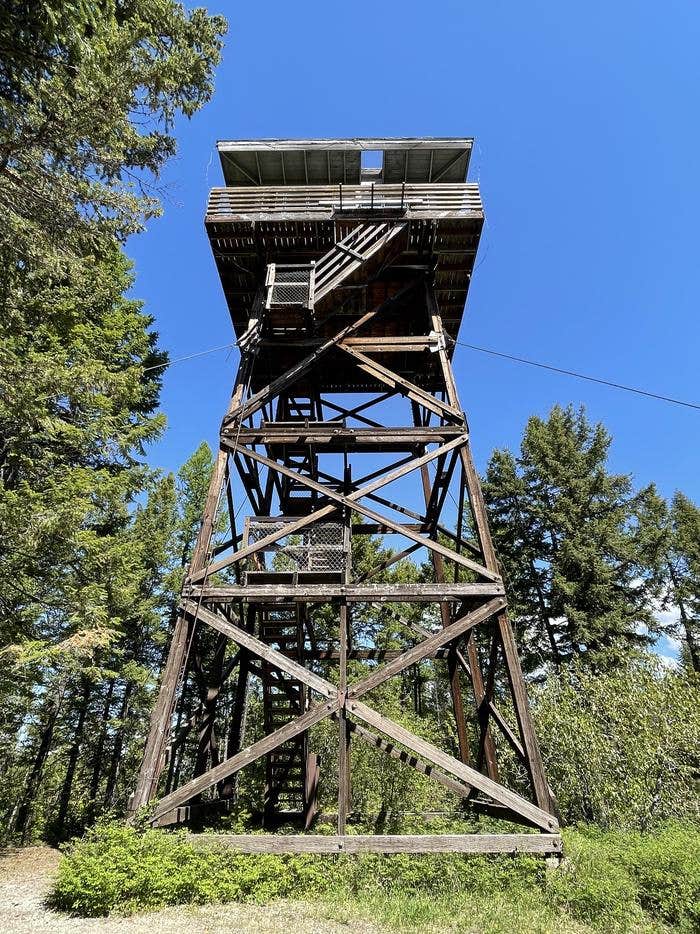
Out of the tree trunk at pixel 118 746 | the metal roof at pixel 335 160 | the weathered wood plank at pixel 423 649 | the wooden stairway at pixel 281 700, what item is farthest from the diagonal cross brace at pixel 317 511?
the tree trunk at pixel 118 746

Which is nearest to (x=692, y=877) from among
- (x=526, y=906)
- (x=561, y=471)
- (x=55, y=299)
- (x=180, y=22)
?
(x=526, y=906)

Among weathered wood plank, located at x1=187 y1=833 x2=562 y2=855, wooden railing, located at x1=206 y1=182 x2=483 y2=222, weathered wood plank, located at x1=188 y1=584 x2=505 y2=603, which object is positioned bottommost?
weathered wood plank, located at x1=187 y1=833 x2=562 y2=855

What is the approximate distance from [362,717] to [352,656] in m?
2.72

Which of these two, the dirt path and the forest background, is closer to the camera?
the dirt path

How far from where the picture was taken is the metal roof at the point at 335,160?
10.6m

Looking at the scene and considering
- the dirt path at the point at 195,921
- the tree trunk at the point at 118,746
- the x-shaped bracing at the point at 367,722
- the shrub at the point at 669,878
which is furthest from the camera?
the tree trunk at the point at 118,746

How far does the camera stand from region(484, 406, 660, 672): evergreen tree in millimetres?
19375

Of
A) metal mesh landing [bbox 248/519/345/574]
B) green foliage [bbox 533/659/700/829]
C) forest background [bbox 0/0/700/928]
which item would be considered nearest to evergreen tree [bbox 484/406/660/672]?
forest background [bbox 0/0/700/928]

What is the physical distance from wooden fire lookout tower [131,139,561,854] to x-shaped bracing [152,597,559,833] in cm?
2

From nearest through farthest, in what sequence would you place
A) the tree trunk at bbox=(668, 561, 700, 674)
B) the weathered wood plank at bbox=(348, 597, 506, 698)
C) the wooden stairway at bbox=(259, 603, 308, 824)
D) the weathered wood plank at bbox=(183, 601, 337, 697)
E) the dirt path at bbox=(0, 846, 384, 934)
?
the dirt path at bbox=(0, 846, 384, 934) → the weathered wood plank at bbox=(348, 597, 506, 698) → the weathered wood plank at bbox=(183, 601, 337, 697) → the wooden stairway at bbox=(259, 603, 308, 824) → the tree trunk at bbox=(668, 561, 700, 674)

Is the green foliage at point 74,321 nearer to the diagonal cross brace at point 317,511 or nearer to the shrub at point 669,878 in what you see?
the diagonal cross brace at point 317,511

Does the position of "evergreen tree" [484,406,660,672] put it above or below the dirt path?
above

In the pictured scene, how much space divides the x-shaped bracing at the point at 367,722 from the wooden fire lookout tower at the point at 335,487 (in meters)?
0.02

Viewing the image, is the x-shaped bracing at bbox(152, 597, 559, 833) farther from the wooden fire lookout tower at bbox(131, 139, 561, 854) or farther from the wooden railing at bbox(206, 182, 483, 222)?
the wooden railing at bbox(206, 182, 483, 222)
